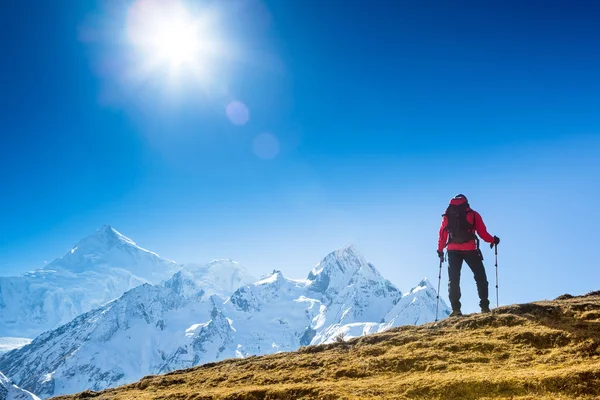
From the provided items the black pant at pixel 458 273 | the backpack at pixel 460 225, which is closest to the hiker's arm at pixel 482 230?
the backpack at pixel 460 225

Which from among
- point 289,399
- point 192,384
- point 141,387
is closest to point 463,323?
point 289,399

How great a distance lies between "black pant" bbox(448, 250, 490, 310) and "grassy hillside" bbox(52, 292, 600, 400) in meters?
1.51

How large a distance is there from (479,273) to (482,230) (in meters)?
1.60

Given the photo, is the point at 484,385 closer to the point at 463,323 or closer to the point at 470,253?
the point at 463,323

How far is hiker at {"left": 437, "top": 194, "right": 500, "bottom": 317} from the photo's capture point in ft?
47.5

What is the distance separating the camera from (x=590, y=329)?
9617 mm

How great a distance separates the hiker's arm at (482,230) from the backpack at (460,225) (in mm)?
245

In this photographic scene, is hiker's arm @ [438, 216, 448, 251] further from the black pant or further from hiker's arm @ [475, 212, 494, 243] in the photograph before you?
hiker's arm @ [475, 212, 494, 243]

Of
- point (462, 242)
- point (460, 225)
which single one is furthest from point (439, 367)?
point (460, 225)

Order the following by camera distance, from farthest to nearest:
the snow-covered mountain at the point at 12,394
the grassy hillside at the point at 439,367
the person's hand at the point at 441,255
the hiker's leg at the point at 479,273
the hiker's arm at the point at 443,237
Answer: the snow-covered mountain at the point at 12,394 → the person's hand at the point at 441,255 → the hiker's arm at the point at 443,237 → the hiker's leg at the point at 479,273 → the grassy hillside at the point at 439,367

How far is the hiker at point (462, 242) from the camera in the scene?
14484mm

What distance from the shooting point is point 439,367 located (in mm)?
9281

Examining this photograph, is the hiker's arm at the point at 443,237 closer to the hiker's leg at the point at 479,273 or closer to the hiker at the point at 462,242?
the hiker at the point at 462,242

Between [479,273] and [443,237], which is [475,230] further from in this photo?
[479,273]
